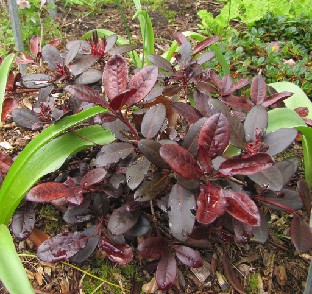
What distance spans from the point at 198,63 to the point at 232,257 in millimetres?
730

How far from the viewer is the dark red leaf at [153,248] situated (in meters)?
1.26

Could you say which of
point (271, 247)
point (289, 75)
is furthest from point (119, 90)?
point (289, 75)

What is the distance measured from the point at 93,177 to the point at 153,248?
277mm

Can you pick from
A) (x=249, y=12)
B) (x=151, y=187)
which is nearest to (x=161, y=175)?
(x=151, y=187)

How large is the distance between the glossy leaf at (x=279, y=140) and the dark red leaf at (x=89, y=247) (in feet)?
1.87

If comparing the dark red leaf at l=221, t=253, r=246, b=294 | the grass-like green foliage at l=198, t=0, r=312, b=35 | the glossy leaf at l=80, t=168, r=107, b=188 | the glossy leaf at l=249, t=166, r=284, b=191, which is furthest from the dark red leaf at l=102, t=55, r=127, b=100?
the grass-like green foliage at l=198, t=0, r=312, b=35

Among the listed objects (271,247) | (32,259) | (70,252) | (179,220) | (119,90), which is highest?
(119,90)

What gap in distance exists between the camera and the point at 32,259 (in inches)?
56.5

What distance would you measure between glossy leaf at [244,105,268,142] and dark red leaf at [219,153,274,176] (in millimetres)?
147

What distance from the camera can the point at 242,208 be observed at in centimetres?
106

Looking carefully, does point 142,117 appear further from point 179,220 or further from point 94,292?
point 94,292

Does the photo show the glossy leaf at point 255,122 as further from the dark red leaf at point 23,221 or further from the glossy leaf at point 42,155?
the dark red leaf at point 23,221

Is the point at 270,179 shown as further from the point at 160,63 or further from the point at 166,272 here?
the point at 160,63

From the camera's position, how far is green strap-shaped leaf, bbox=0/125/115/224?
1.29 m
